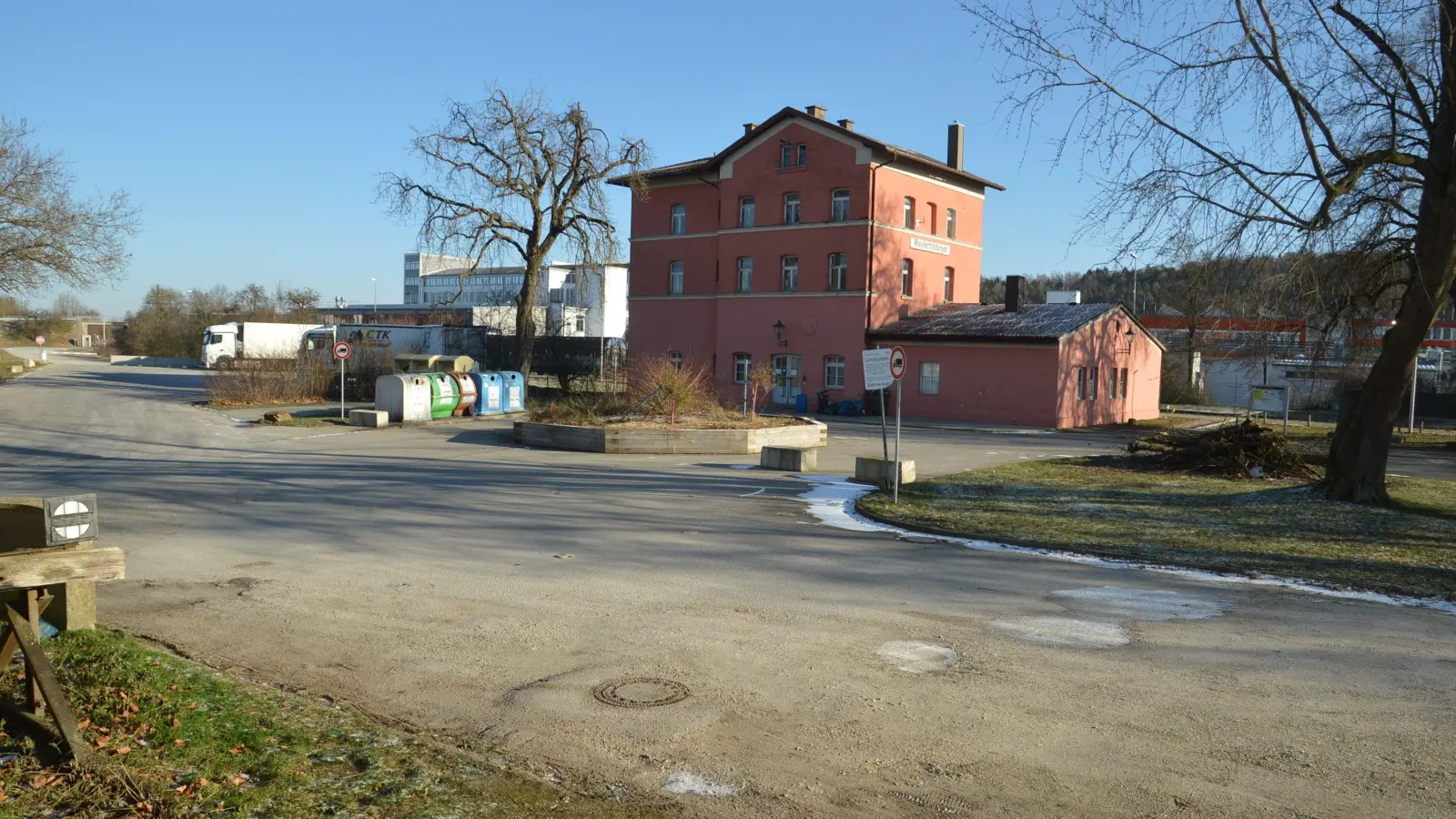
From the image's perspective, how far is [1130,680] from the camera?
21.3 feet

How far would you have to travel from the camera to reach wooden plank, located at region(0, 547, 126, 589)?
490 centimetres

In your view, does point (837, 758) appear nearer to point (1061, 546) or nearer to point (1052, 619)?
point (1052, 619)

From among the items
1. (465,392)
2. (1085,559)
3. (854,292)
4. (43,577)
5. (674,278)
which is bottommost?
(1085,559)

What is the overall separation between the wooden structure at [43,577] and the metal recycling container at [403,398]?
2516 centimetres

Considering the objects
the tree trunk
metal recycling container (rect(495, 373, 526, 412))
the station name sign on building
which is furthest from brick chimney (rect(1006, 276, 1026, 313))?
the tree trunk

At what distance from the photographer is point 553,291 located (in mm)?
92312

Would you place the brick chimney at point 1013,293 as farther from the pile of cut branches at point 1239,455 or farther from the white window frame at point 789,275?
the pile of cut branches at point 1239,455

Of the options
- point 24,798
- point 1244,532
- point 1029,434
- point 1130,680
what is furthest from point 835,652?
point 1029,434

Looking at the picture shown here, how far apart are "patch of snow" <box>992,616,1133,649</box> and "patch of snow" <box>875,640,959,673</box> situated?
79 centimetres

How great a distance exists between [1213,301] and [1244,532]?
17.5 feet

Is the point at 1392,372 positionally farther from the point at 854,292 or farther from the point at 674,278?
the point at 674,278

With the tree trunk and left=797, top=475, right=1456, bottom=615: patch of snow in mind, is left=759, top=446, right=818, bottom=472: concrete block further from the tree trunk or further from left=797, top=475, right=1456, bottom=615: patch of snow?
the tree trunk

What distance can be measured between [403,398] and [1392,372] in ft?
81.5

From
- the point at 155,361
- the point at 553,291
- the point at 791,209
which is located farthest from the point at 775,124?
the point at 155,361
